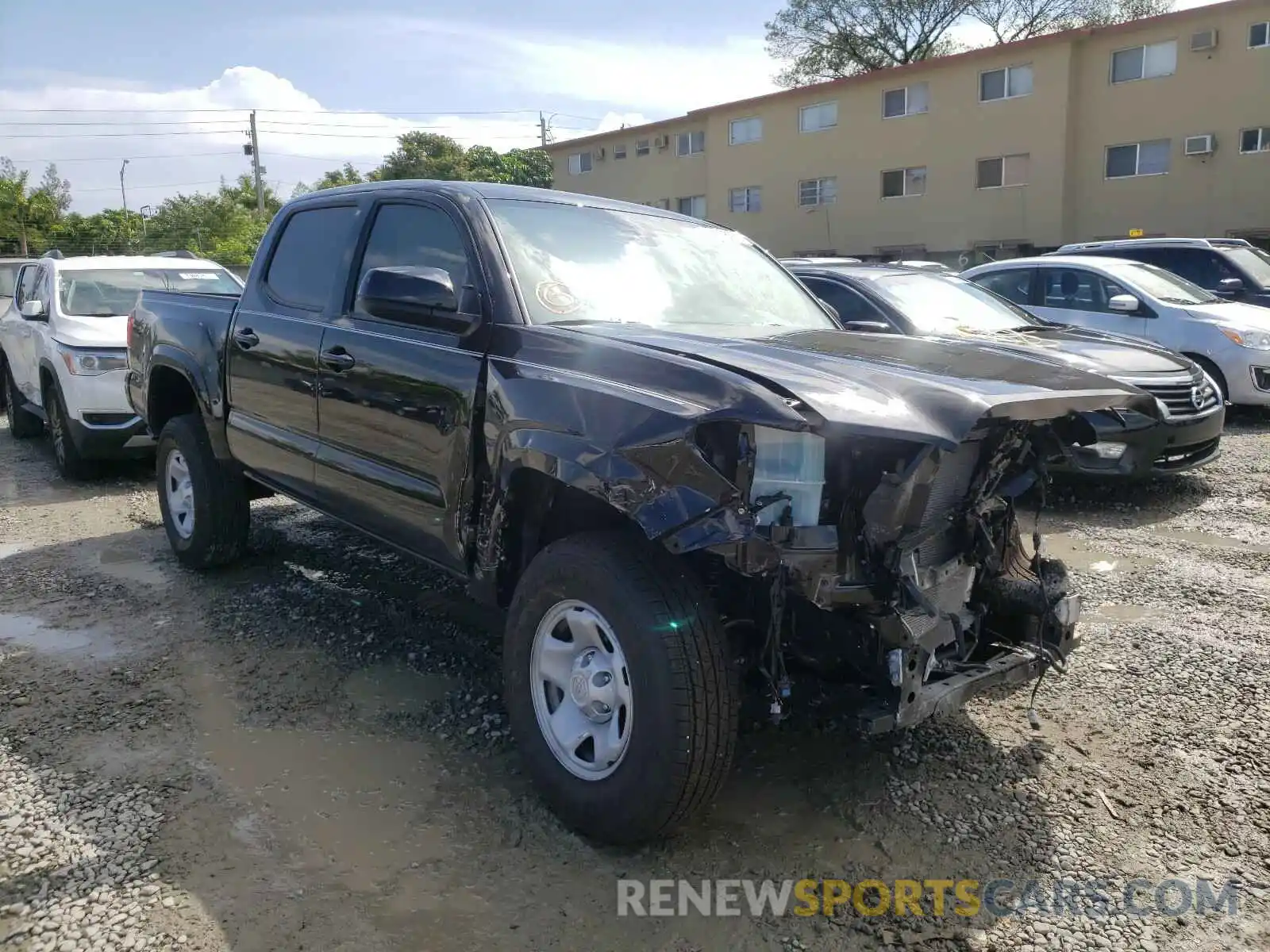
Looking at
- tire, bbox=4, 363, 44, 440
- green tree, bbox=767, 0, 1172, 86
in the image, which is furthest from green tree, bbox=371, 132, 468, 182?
tire, bbox=4, 363, 44, 440

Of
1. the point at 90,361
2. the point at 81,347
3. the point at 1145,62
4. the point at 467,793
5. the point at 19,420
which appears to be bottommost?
the point at 467,793

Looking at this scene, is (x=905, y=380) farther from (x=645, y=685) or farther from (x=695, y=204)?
(x=695, y=204)

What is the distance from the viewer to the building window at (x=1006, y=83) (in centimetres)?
2480

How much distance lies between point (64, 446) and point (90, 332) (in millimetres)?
942

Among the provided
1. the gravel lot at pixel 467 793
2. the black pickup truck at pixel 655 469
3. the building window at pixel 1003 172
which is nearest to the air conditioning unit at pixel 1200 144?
the building window at pixel 1003 172

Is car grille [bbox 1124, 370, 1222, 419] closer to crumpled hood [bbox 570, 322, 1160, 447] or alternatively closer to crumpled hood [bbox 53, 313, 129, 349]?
crumpled hood [bbox 570, 322, 1160, 447]

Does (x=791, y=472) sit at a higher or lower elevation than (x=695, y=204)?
lower

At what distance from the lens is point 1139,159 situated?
77.4 ft

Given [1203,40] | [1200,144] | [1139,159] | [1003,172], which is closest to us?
[1203,40]

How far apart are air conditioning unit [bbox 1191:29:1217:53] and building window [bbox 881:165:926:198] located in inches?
269

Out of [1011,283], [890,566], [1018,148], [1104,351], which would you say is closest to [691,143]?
[1018,148]

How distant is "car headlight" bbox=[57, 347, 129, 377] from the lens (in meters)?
7.75

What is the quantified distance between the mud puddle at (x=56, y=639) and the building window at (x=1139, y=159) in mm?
24873

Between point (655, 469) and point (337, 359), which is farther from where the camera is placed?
point (337, 359)
